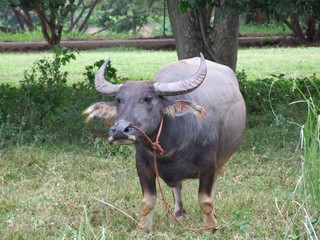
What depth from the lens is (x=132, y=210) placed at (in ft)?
20.9

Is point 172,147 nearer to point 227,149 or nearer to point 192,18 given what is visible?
point 227,149

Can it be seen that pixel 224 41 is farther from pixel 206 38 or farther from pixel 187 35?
pixel 187 35

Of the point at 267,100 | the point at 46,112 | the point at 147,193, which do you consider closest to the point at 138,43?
the point at 267,100

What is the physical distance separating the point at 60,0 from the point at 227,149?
4.26 meters

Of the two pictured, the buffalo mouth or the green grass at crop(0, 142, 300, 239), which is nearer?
the buffalo mouth

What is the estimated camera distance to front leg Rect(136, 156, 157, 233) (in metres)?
5.88

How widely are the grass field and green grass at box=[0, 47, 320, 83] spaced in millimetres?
6535

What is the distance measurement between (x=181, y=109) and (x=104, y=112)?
0.50 meters

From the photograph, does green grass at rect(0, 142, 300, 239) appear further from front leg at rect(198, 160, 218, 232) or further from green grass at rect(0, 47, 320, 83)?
green grass at rect(0, 47, 320, 83)

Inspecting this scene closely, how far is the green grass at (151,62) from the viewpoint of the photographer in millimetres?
16516

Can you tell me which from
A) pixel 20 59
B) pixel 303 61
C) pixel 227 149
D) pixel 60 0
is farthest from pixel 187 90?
pixel 20 59

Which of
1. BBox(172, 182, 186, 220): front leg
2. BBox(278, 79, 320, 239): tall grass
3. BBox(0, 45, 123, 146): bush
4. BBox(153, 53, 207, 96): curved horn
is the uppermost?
BBox(153, 53, 207, 96): curved horn

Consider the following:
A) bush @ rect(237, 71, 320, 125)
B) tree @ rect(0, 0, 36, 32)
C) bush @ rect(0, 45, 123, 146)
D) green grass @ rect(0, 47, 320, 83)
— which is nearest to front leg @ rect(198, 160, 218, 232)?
bush @ rect(0, 45, 123, 146)

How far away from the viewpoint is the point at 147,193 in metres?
5.92
